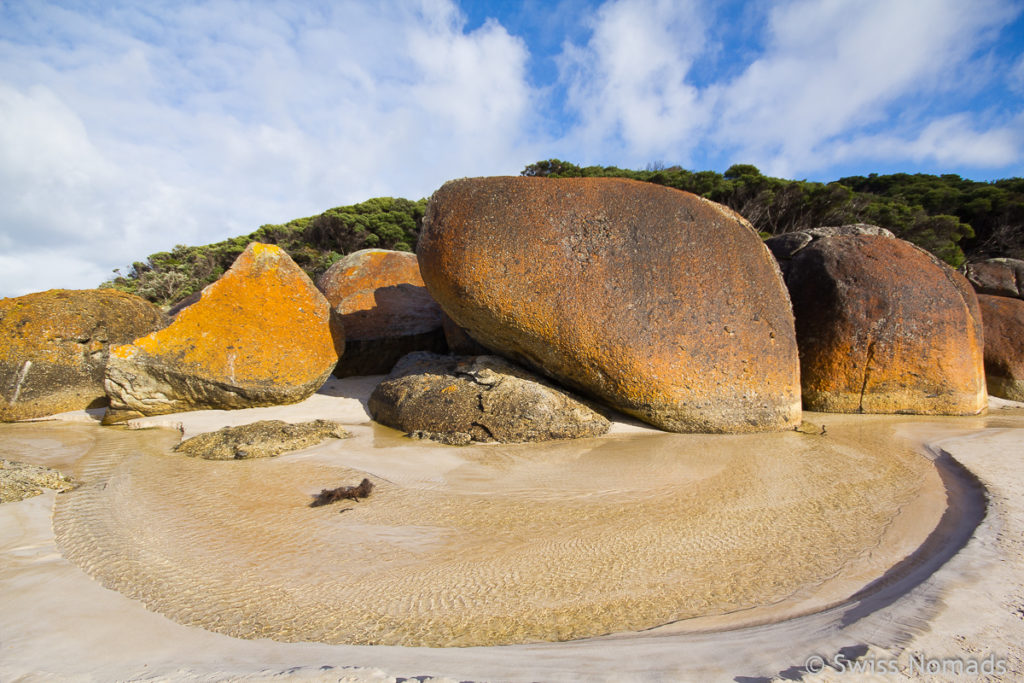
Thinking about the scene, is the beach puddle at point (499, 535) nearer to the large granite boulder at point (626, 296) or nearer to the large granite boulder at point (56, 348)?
the large granite boulder at point (626, 296)

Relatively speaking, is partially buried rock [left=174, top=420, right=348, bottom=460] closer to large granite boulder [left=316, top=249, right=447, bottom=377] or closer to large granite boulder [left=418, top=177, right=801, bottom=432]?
large granite boulder [left=418, top=177, right=801, bottom=432]

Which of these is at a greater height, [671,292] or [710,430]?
[671,292]

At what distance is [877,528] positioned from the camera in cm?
223

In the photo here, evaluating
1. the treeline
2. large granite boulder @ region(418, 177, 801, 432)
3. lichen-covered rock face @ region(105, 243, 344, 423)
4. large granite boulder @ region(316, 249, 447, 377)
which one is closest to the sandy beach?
large granite boulder @ region(418, 177, 801, 432)

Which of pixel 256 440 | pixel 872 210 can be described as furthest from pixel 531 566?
pixel 872 210

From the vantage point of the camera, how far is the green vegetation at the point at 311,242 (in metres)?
19.8

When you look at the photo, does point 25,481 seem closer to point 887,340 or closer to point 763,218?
point 887,340

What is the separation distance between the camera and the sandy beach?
1370mm

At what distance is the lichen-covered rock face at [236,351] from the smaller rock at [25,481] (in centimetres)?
160

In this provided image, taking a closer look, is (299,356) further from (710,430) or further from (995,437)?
(995,437)

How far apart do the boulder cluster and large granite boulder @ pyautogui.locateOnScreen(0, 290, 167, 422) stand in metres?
0.02

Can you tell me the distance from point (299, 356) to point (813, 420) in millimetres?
5036

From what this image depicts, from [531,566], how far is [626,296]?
2.58 m

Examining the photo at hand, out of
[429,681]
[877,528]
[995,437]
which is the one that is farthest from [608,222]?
[429,681]
